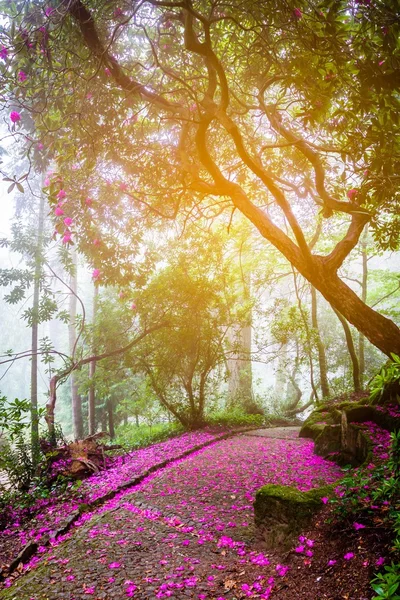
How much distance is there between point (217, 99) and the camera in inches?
251

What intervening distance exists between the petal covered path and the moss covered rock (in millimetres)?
174

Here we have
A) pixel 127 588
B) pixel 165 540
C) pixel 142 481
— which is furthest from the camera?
pixel 142 481

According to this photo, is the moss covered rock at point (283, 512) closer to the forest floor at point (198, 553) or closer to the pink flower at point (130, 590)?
the forest floor at point (198, 553)

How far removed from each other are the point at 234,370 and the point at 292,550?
35.3 ft

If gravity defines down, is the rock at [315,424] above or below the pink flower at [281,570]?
above

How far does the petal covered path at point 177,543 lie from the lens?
2.82 metres

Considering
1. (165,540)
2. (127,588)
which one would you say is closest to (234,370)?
(165,540)

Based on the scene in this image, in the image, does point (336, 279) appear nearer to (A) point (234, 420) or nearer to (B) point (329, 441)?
(B) point (329, 441)

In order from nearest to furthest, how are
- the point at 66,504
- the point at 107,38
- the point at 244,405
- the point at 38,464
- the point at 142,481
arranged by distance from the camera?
the point at 107,38 < the point at 66,504 < the point at 142,481 < the point at 38,464 < the point at 244,405

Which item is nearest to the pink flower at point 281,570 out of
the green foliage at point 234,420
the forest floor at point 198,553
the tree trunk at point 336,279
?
the forest floor at point 198,553

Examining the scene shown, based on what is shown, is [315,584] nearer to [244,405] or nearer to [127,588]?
[127,588]

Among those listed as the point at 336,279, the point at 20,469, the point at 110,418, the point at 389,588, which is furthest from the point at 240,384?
the point at 389,588

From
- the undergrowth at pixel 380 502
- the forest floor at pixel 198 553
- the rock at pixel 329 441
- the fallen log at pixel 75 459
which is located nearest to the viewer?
the undergrowth at pixel 380 502

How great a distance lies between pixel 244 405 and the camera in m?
12.9
